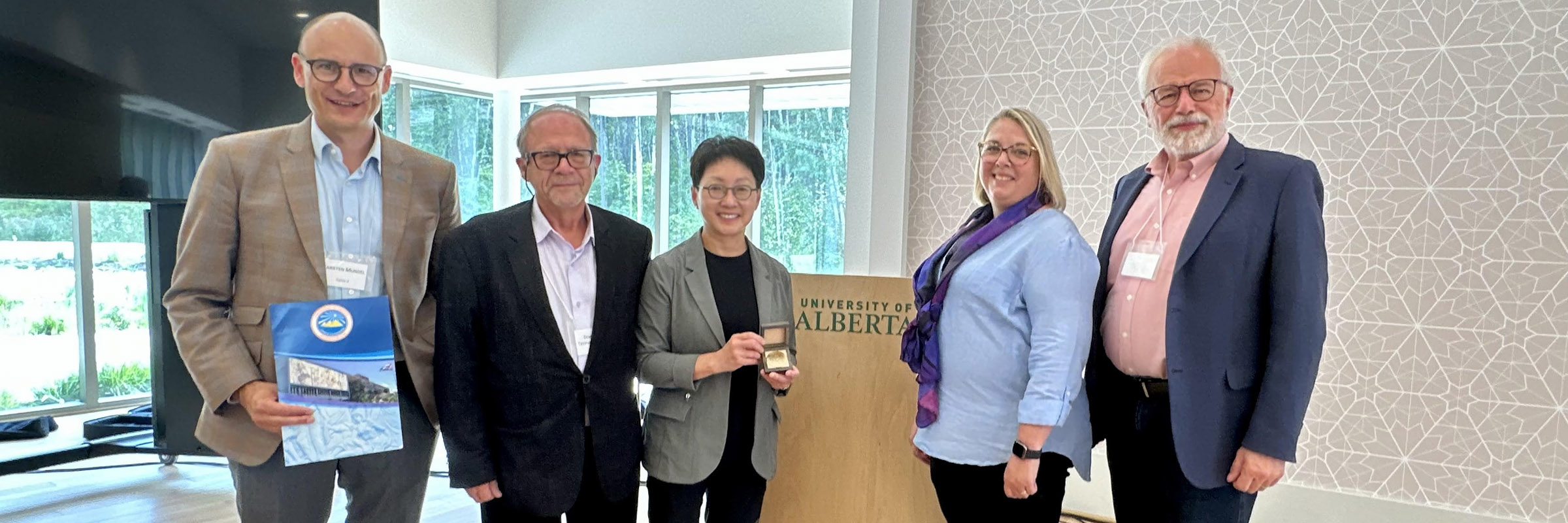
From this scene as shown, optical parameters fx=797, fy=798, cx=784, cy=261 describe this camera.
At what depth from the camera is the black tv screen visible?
3.28 meters

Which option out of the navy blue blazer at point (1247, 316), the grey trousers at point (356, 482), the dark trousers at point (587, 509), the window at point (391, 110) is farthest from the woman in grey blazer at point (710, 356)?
the window at point (391, 110)

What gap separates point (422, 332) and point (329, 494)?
0.41 metres

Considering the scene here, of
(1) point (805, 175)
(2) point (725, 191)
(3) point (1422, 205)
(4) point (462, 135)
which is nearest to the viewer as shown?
(2) point (725, 191)

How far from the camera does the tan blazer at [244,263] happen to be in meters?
1.62

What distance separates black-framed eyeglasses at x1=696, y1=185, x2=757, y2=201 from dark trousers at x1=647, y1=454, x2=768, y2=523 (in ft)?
2.14

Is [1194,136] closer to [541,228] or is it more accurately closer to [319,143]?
[541,228]

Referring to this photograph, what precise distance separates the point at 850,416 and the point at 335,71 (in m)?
1.75

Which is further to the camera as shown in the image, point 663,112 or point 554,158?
point 663,112

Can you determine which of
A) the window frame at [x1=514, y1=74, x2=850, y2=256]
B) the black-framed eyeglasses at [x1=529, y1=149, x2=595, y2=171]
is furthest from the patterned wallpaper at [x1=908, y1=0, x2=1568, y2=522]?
the window frame at [x1=514, y1=74, x2=850, y2=256]

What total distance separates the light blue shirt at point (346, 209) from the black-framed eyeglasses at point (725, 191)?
0.74 m

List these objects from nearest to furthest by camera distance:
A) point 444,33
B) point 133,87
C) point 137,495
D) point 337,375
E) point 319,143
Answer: point 337,375 < point 319,143 < point 133,87 < point 137,495 < point 444,33

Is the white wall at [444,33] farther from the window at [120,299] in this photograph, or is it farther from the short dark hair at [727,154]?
the short dark hair at [727,154]

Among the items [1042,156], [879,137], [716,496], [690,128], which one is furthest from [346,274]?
[690,128]

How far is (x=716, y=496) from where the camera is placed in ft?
6.58
